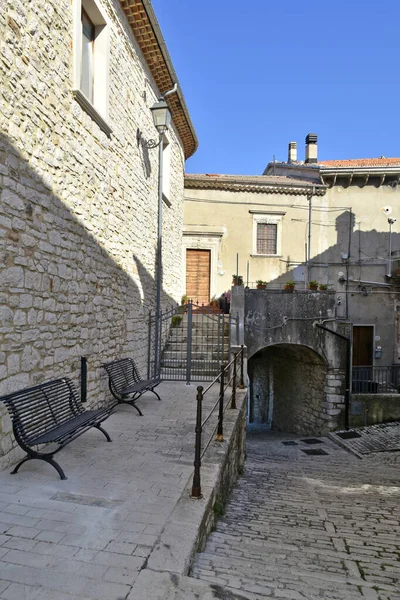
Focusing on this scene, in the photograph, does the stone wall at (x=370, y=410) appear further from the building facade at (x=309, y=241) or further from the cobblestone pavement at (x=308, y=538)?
the cobblestone pavement at (x=308, y=538)

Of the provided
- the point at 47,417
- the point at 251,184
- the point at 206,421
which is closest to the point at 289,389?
the point at 251,184

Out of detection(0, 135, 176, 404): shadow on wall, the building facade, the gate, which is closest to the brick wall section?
detection(0, 135, 176, 404): shadow on wall

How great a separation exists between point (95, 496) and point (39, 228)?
283cm

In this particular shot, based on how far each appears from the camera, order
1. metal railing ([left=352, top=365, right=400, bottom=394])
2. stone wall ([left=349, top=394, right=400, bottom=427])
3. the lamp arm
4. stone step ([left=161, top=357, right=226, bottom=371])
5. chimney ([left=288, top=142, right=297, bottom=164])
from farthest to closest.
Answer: chimney ([left=288, top=142, right=297, bottom=164])
metal railing ([left=352, top=365, right=400, bottom=394])
stone wall ([left=349, top=394, right=400, bottom=427])
stone step ([left=161, top=357, right=226, bottom=371])
the lamp arm

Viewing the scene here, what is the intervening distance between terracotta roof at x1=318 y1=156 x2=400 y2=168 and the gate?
9612 millimetres

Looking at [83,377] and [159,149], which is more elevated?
[159,149]

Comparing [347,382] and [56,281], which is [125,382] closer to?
[56,281]

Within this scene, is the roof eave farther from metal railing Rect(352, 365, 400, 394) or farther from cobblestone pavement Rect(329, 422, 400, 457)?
cobblestone pavement Rect(329, 422, 400, 457)

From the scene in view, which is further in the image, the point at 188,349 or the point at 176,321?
the point at 176,321

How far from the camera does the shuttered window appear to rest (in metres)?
15.6

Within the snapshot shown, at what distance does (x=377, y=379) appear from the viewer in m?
14.1

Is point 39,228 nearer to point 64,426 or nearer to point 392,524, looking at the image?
point 64,426

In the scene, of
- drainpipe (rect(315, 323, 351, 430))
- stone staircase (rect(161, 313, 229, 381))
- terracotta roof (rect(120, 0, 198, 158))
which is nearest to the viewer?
terracotta roof (rect(120, 0, 198, 158))

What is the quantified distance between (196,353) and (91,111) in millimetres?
5947
